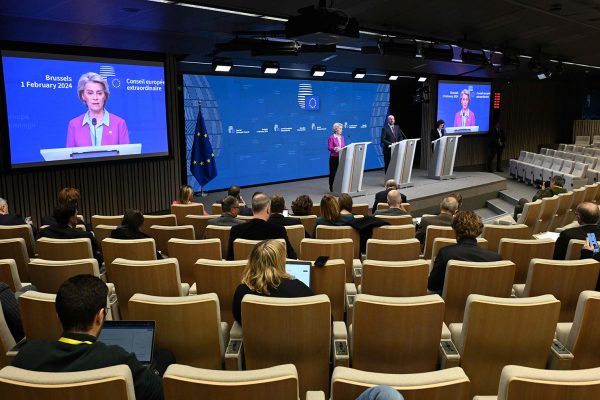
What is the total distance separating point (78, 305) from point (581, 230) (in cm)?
424

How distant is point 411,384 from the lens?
5.90 ft

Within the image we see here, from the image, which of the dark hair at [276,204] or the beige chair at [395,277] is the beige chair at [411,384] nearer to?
the beige chair at [395,277]

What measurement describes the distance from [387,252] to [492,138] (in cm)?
1380

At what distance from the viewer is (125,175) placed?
9.81 metres

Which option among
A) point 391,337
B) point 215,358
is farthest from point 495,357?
point 215,358

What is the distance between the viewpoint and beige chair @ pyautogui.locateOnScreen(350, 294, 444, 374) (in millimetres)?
2643

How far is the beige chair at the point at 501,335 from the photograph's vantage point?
2615 mm

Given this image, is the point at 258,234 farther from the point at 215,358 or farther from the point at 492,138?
the point at 492,138

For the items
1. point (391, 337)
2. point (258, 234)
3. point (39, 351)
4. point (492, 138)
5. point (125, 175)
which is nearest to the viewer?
point (39, 351)

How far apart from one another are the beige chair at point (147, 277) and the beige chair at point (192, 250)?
85cm

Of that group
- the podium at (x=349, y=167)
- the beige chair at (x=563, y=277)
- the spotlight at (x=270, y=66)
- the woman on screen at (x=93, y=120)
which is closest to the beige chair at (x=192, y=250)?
the beige chair at (x=563, y=277)

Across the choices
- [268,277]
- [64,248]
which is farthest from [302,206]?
[268,277]

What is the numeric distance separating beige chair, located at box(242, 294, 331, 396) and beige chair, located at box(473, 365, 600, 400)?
38.8 inches

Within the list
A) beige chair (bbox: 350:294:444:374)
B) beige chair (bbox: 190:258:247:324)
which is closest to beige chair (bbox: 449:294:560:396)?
beige chair (bbox: 350:294:444:374)
